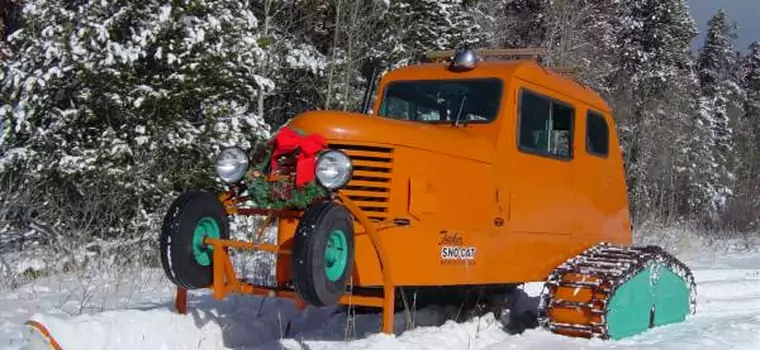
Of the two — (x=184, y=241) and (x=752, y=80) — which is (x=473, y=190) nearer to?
(x=184, y=241)

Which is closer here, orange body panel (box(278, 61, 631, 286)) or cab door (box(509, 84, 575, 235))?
orange body panel (box(278, 61, 631, 286))

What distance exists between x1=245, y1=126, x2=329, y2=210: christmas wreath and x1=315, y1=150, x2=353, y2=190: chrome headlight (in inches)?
3.9

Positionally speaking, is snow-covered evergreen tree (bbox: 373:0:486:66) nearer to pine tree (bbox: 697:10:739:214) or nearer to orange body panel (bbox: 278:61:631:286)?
orange body panel (bbox: 278:61:631:286)

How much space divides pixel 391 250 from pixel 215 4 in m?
8.86

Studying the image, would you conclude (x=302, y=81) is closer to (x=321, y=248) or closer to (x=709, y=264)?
(x=709, y=264)

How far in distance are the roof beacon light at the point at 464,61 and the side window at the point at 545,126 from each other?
49cm

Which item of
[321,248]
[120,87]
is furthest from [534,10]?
[321,248]

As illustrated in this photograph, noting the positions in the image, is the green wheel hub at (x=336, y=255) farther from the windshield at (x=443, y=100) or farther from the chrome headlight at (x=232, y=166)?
the windshield at (x=443, y=100)

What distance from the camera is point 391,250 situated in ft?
17.6

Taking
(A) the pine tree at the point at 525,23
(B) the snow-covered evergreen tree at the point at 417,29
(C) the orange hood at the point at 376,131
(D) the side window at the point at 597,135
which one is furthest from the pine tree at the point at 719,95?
(C) the orange hood at the point at 376,131

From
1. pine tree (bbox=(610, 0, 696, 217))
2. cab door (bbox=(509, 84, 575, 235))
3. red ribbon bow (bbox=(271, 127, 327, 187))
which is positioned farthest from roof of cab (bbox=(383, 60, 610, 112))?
pine tree (bbox=(610, 0, 696, 217))

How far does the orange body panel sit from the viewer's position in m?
5.42

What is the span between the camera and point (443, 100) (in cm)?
703

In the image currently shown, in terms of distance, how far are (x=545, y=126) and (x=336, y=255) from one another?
289 centimetres
